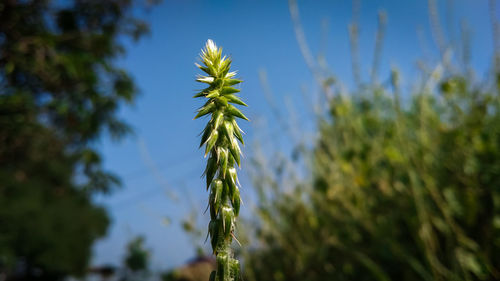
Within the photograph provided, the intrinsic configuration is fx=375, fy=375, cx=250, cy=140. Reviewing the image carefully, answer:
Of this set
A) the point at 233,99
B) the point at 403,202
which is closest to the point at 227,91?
the point at 233,99

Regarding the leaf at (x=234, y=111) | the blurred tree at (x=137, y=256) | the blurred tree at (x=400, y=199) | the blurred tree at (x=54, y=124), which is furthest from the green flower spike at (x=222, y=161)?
the blurred tree at (x=137, y=256)

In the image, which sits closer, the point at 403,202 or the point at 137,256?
the point at 403,202

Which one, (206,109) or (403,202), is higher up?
(403,202)

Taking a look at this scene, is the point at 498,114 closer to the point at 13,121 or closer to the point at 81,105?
the point at 13,121

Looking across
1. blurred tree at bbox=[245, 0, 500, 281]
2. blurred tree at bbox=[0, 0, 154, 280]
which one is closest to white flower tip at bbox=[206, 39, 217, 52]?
blurred tree at bbox=[245, 0, 500, 281]

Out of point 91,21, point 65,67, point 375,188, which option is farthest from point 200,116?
point 91,21

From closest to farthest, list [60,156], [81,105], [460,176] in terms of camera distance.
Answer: [460,176]
[81,105]
[60,156]

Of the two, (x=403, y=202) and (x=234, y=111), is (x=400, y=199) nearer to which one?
(x=403, y=202)

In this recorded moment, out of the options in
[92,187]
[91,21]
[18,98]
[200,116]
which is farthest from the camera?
[92,187]
